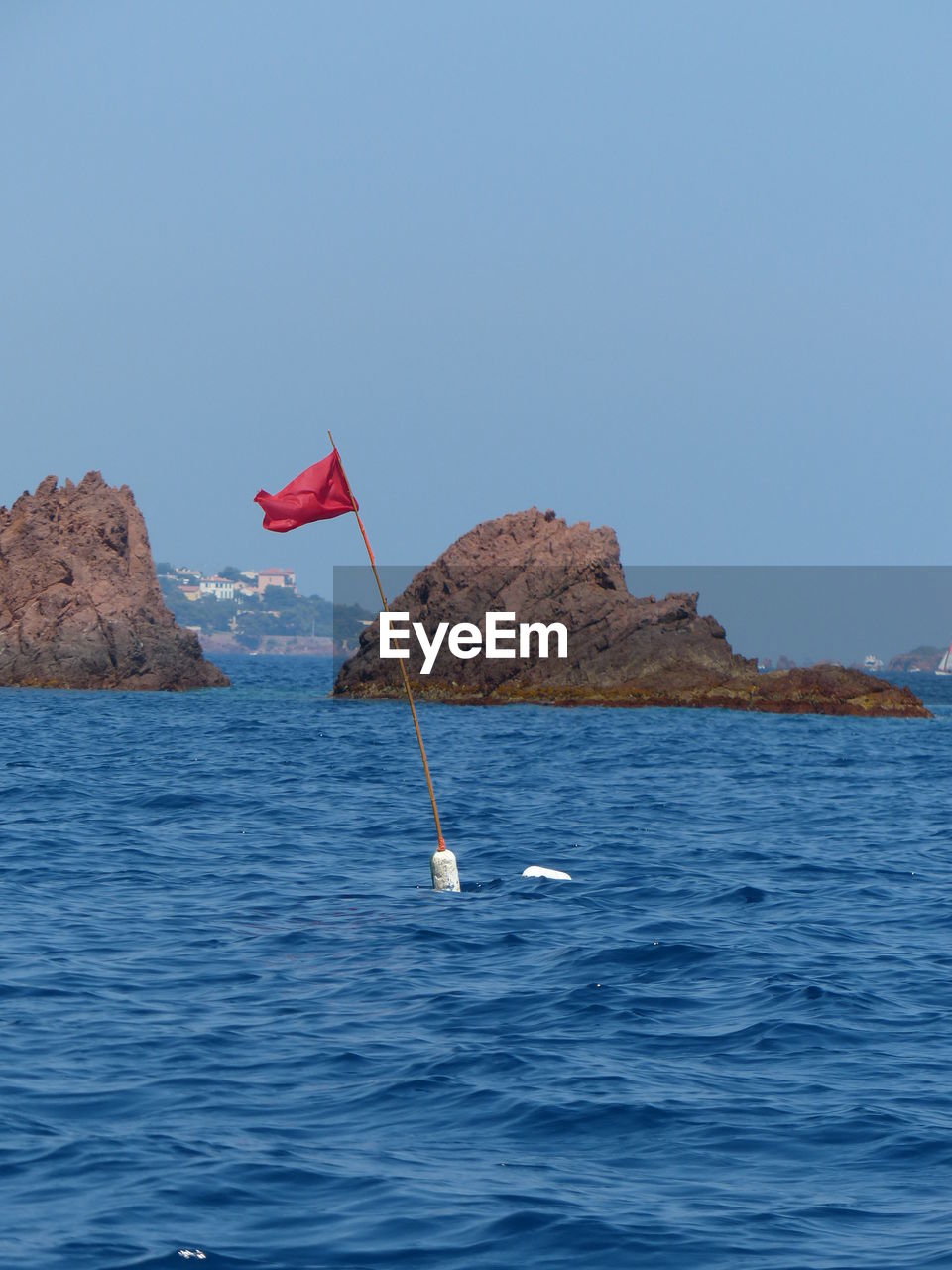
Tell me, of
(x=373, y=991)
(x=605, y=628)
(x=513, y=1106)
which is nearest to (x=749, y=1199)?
(x=513, y=1106)

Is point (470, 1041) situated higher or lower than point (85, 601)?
lower

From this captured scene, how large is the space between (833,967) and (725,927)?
6.79 ft

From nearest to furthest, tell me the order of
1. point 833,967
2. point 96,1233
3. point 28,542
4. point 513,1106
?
point 96,1233
point 513,1106
point 833,967
point 28,542

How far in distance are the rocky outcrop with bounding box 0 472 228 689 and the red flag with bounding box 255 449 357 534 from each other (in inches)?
2195


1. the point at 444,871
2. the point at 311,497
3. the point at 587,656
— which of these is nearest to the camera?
the point at 444,871

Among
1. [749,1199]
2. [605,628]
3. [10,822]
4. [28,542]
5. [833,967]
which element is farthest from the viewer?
[28,542]

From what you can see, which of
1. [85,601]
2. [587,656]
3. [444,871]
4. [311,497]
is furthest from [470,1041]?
[85,601]

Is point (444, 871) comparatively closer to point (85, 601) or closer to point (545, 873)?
point (545, 873)

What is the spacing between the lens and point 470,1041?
11.5 metres

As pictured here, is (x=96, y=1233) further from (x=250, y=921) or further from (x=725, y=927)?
(x=725, y=927)

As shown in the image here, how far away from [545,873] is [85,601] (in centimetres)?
5814

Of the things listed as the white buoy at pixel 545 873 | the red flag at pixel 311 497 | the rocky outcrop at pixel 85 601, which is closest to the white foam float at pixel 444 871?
the white buoy at pixel 545 873

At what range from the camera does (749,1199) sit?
8.41 metres

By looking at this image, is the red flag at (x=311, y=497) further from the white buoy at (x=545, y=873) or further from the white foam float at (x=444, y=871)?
the white buoy at (x=545, y=873)
